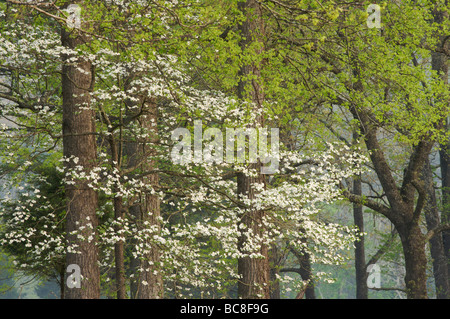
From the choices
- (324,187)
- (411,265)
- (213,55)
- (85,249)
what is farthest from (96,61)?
(411,265)

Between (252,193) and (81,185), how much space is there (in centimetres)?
317

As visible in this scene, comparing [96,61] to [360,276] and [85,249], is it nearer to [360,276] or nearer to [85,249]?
[85,249]

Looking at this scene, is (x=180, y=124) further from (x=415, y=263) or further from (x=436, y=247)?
(x=436, y=247)

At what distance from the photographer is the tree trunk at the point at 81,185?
9484mm

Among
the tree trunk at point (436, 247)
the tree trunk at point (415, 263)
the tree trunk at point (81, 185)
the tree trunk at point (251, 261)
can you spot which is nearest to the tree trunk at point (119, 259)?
the tree trunk at point (81, 185)

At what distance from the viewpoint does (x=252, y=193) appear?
34.2ft

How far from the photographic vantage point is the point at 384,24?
12.4m

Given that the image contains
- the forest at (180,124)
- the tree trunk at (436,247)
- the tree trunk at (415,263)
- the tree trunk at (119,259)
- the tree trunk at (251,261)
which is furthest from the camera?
the tree trunk at (436,247)

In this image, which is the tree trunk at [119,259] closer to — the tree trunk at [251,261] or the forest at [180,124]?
the forest at [180,124]

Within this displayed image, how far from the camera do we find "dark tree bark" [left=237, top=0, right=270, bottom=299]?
10289mm

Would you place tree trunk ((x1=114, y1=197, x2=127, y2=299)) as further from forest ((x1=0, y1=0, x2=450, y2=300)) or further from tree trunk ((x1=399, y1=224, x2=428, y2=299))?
tree trunk ((x1=399, y1=224, x2=428, y2=299))

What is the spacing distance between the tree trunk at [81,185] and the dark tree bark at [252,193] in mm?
2716
